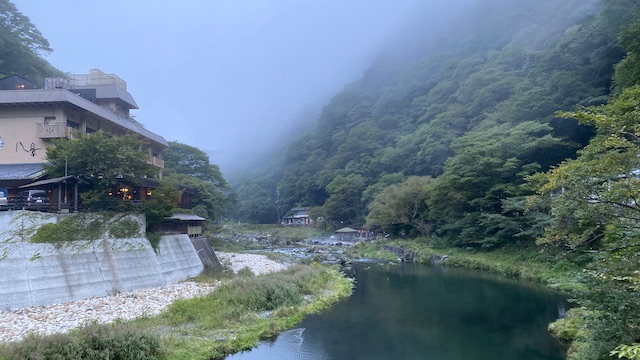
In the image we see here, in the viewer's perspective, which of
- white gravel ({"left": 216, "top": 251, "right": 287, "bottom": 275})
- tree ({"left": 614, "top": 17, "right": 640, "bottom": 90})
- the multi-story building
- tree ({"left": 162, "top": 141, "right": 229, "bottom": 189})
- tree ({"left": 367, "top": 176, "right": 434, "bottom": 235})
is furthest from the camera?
tree ({"left": 162, "top": 141, "right": 229, "bottom": 189})

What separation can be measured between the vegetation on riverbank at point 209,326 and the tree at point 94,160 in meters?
7.41

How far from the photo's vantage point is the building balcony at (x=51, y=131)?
20.8 m

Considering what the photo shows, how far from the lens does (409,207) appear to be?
4259cm

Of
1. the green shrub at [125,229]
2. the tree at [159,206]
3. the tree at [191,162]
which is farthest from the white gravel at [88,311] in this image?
the tree at [191,162]

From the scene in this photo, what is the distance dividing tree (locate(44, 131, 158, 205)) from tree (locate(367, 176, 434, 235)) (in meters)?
29.1

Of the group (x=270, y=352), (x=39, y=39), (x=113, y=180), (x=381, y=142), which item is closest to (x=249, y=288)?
(x=270, y=352)

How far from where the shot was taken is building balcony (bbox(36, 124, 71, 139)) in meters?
20.8

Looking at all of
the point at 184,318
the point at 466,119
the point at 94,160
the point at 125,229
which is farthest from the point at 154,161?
the point at 466,119

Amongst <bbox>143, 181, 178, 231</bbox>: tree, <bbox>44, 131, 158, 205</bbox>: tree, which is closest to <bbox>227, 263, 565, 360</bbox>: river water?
<bbox>143, 181, 178, 231</bbox>: tree

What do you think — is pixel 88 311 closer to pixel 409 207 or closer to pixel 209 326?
pixel 209 326

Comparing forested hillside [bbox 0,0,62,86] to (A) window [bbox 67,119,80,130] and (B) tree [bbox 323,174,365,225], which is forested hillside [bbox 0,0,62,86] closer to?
(A) window [bbox 67,119,80,130]

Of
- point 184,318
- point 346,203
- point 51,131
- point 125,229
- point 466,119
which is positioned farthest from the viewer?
point 346,203

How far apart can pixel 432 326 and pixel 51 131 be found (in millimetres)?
21776

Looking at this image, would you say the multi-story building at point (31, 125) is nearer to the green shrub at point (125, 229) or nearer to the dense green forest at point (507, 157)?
the green shrub at point (125, 229)
